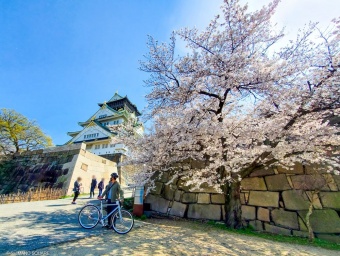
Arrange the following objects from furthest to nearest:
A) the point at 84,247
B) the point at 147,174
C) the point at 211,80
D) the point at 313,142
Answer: the point at 147,174 → the point at 211,80 → the point at 313,142 → the point at 84,247

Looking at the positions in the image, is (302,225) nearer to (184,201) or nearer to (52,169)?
(184,201)

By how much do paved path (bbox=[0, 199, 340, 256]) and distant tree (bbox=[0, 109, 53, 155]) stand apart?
59.5 ft

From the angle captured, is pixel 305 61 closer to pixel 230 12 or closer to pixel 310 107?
pixel 310 107

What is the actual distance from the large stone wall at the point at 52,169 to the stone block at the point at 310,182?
13.1 meters

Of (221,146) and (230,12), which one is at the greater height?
(230,12)

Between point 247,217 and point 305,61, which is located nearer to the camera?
point 305,61

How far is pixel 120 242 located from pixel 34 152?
16731mm

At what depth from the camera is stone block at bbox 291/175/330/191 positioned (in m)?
6.27

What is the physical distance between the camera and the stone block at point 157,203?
8343mm

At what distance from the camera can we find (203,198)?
7656 millimetres

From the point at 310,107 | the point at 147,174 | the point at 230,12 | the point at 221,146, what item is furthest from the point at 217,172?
the point at 230,12

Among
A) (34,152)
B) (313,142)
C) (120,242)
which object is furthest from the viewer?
(34,152)

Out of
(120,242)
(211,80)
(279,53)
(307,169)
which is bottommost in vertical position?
(120,242)

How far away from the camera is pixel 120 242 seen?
4.11 meters
